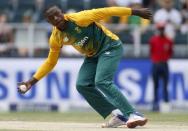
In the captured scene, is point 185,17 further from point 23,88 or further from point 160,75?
point 23,88

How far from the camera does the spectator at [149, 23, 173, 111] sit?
19375 mm

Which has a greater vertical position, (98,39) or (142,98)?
(98,39)

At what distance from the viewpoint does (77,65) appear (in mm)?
20891

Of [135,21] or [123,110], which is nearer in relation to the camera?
[123,110]

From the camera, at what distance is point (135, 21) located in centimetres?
2095

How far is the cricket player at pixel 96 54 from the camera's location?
1115 centimetres

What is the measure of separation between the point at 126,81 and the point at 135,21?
5.58 feet

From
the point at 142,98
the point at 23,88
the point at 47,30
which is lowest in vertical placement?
the point at 142,98

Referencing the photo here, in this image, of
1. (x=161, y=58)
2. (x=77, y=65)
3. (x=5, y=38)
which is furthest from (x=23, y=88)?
(x=5, y=38)

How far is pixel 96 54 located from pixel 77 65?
9.22 metres

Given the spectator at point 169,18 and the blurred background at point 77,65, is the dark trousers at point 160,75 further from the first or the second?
the spectator at point 169,18

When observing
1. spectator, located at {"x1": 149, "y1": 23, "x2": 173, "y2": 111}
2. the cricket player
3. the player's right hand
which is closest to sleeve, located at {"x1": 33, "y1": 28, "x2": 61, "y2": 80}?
the cricket player


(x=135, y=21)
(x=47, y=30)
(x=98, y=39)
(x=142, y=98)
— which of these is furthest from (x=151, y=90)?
(x=98, y=39)

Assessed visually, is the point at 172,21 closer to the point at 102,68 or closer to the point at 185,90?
the point at 185,90
